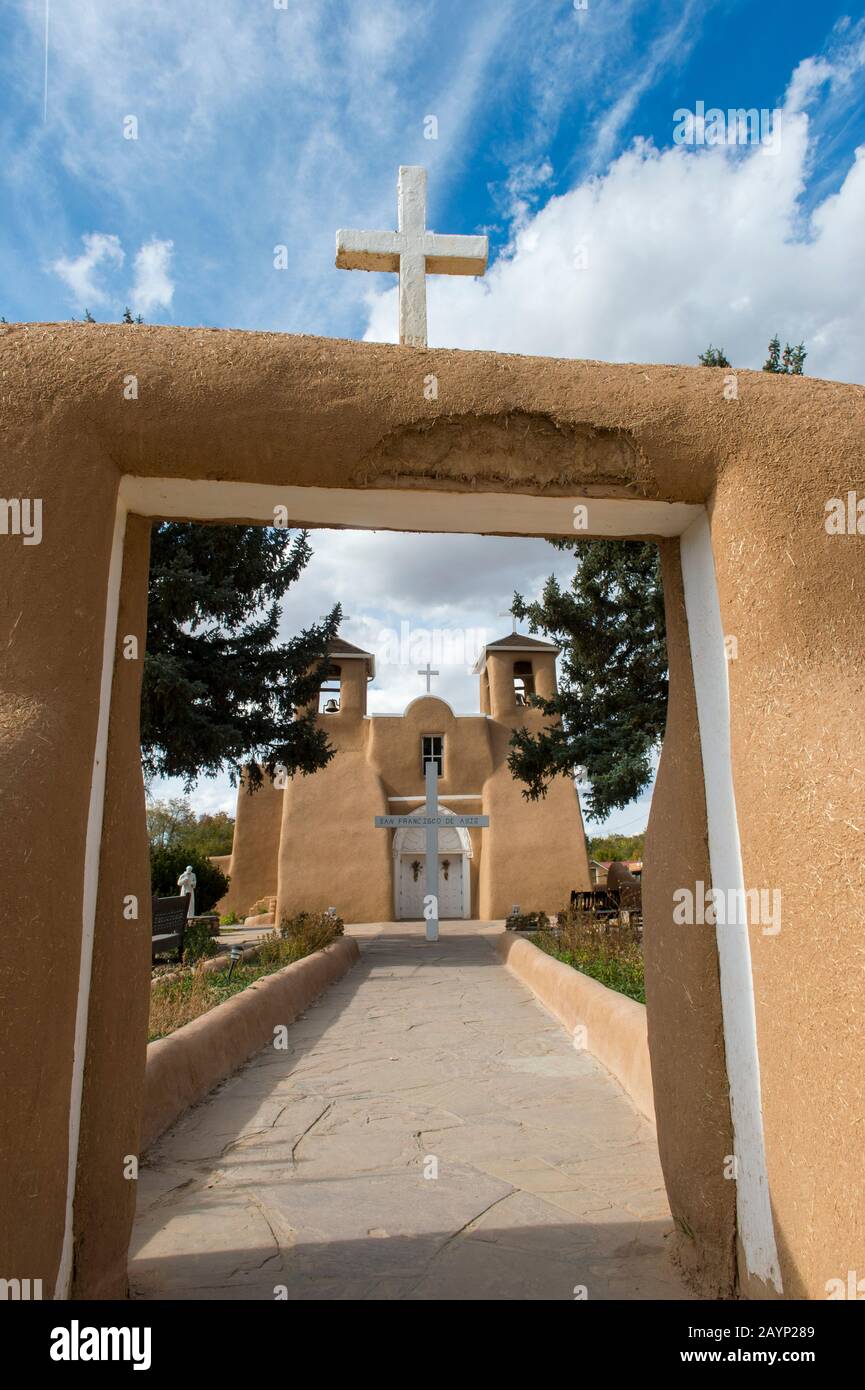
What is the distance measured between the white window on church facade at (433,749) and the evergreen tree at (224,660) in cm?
768

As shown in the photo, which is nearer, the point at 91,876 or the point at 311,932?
the point at 91,876

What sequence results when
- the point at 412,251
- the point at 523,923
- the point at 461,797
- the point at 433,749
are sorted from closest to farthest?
the point at 412,251
the point at 523,923
the point at 461,797
the point at 433,749

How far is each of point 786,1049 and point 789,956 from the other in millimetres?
280

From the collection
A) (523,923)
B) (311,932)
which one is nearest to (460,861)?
(523,923)

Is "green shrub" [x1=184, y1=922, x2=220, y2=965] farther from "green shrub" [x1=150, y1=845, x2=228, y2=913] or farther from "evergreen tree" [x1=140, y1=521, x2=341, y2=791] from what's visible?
"green shrub" [x1=150, y1=845, x2=228, y2=913]

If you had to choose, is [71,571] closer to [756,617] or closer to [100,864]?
[100,864]

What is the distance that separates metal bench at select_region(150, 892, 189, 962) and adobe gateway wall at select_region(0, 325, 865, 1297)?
8448 millimetres

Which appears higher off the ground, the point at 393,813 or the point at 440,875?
the point at 393,813

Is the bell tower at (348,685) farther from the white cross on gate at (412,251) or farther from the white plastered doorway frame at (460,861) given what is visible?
the white cross on gate at (412,251)

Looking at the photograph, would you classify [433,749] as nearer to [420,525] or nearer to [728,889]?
[420,525]

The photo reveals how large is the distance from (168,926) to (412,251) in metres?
9.79

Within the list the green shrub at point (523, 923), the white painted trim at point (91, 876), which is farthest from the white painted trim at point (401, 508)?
the green shrub at point (523, 923)

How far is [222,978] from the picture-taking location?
927 cm

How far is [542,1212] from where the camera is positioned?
3.83 m
